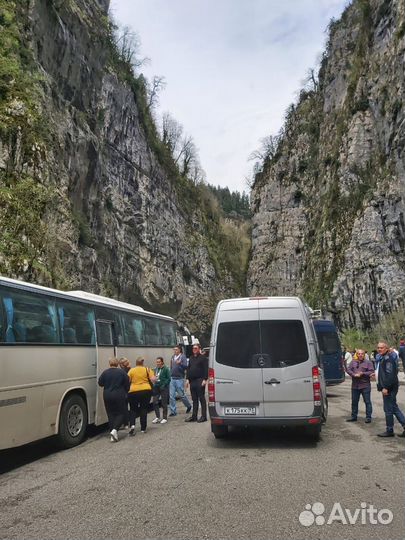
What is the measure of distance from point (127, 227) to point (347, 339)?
2048cm

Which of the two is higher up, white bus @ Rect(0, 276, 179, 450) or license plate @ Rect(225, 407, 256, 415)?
white bus @ Rect(0, 276, 179, 450)

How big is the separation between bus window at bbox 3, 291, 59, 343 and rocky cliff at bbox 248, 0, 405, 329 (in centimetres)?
3113

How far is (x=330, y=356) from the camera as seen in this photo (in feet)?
58.5

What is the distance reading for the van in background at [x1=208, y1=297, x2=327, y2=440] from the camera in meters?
7.73

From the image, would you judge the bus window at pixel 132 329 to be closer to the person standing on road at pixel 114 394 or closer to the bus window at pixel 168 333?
the bus window at pixel 168 333

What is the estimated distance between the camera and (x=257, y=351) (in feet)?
26.5

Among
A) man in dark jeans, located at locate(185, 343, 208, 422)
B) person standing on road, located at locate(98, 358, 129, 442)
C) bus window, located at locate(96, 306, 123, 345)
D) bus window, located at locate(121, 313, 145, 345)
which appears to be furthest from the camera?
bus window, located at locate(121, 313, 145, 345)

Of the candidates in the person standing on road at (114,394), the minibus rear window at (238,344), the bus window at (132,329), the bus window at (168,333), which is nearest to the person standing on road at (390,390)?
the minibus rear window at (238,344)

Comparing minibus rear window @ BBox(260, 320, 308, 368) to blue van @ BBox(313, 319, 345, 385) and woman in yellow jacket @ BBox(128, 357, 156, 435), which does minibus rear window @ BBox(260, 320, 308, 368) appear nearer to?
woman in yellow jacket @ BBox(128, 357, 156, 435)

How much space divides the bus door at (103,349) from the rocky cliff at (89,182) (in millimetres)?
6004

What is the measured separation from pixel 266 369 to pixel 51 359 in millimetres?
3813

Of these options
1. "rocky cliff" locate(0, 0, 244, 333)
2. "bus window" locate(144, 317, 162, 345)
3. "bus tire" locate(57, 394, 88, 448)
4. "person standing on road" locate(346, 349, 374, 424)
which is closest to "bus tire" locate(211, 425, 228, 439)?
"bus tire" locate(57, 394, 88, 448)

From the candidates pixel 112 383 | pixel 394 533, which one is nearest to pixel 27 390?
pixel 112 383

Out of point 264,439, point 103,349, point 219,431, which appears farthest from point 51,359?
point 264,439
